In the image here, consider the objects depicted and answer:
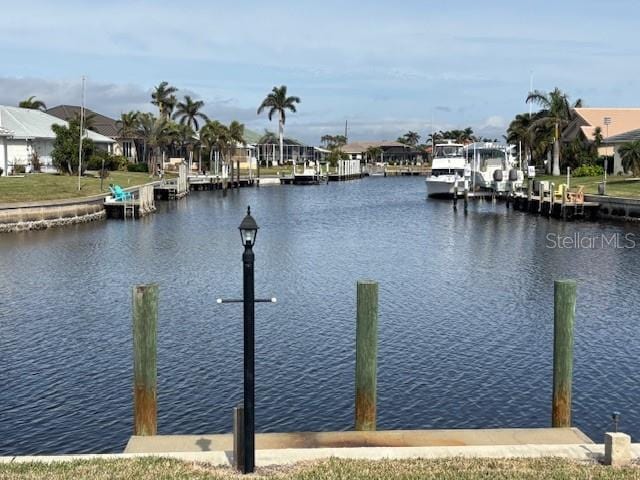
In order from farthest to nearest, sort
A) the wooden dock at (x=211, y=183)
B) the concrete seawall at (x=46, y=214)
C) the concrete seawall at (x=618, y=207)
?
the wooden dock at (x=211, y=183) < the concrete seawall at (x=618, y=207) < the concrete seawall at (x=46, y=214)

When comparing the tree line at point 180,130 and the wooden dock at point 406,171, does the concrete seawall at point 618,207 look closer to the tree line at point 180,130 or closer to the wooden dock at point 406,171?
the tree line at point 180,130

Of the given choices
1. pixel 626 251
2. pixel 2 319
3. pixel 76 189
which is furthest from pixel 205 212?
pixel 2 319

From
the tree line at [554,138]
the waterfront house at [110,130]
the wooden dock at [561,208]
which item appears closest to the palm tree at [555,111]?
the tree line at [554,138]

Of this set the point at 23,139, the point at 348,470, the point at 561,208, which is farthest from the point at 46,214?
the point at 348,470

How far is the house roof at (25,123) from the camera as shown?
75.8 meters

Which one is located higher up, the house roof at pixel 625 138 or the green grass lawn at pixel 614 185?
the house roof at pixel 625 138

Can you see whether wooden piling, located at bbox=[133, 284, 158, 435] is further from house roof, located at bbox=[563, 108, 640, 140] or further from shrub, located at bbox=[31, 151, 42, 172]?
house roof, located at bbox=[563, 108, 640, 140]

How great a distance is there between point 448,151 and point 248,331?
75.1 metres

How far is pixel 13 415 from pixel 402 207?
200 feet

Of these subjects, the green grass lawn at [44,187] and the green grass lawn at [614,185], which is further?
the green grass lawn at [614,185]

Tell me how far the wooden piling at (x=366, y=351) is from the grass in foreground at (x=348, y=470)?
2.48m

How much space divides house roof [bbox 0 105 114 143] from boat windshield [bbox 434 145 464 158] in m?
39.4

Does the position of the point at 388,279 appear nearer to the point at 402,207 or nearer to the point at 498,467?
the point at 498,467

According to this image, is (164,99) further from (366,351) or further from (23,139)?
(366,351)
